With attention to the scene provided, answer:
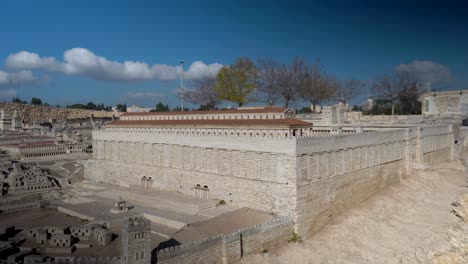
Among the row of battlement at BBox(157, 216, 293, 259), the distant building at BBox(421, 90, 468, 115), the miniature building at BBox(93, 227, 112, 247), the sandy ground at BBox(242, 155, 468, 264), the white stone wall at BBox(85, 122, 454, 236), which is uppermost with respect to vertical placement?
the distant building at BBox(421, 90, 468, 115)

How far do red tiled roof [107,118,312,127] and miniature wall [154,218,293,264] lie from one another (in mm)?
6960

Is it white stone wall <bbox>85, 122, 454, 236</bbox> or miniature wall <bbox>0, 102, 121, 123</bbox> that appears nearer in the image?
white stone wall <bbox>85, 122, 454, 236</bbox>

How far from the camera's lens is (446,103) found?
171 feet

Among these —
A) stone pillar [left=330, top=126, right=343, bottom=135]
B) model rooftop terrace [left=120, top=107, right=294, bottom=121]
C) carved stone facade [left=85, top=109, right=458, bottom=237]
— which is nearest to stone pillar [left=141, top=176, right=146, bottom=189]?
carved stone facade [left=85, top=109, right=458, bottom=237]

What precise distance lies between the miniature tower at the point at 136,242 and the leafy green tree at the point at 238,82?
36514mm

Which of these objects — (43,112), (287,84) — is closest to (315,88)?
(287,84)

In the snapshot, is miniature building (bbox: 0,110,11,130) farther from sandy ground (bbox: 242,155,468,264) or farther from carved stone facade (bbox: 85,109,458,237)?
sandy ground (bbox: 242,155,468,264)

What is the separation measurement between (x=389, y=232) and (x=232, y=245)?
10381mm

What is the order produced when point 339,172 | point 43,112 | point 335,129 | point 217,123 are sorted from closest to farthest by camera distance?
point 339,172
point 217,123
point 335,129
point 43,112

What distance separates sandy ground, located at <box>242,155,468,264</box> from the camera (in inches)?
754

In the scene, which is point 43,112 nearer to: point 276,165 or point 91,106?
point 91,106

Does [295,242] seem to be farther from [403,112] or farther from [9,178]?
[403,112]

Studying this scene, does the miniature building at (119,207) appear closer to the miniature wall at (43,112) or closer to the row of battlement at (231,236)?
the row of battlement at (231,236)

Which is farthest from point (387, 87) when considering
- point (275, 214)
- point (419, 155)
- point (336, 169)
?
point (275, 214)
